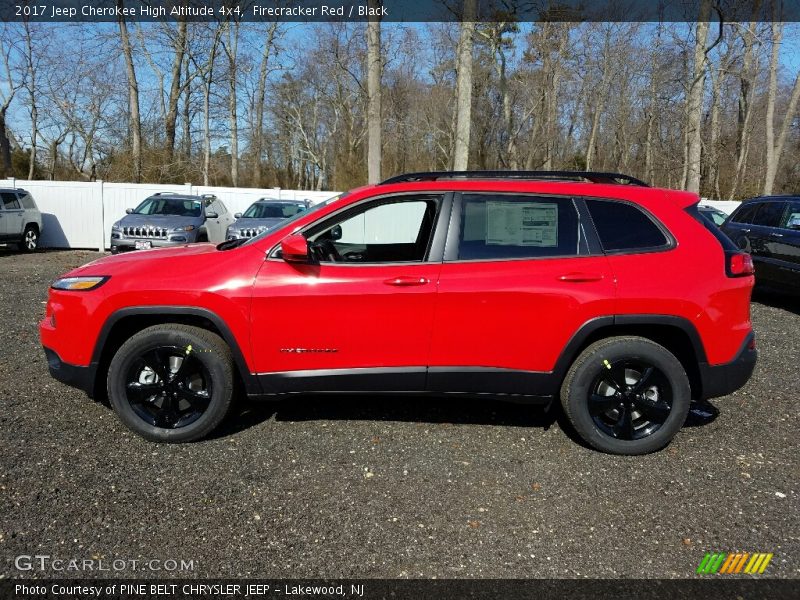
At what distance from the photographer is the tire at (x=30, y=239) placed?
A: 14.1 metres

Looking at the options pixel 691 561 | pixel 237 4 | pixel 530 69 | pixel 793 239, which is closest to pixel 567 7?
pixel 530 69

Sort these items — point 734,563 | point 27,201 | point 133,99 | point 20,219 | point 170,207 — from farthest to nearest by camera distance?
point 133,99
point 27,201
point 20,219
point 170,207
point 734,563

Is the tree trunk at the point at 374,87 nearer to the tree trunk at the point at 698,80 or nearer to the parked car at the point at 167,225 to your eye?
the parked car at the point at 167,225

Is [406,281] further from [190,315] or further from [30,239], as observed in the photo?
[30,239]

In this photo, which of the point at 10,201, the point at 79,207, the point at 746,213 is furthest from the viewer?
the point at 79,207

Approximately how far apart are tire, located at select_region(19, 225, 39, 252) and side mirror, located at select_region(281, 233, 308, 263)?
45.8ft

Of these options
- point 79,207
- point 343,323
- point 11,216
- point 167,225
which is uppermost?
point 79,207

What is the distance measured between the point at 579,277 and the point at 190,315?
8.10 ft

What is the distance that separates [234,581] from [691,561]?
6.91 feet

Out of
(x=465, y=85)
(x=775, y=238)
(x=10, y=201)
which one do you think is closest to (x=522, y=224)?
(x=775, y=238)

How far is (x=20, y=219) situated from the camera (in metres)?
13.8

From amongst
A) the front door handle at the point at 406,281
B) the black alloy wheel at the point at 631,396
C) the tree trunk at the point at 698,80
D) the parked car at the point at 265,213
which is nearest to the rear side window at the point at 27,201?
the parked car at the point at 265,213

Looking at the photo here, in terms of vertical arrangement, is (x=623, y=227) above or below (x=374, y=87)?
below

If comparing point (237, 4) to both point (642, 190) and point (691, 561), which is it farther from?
point (691, 561)
